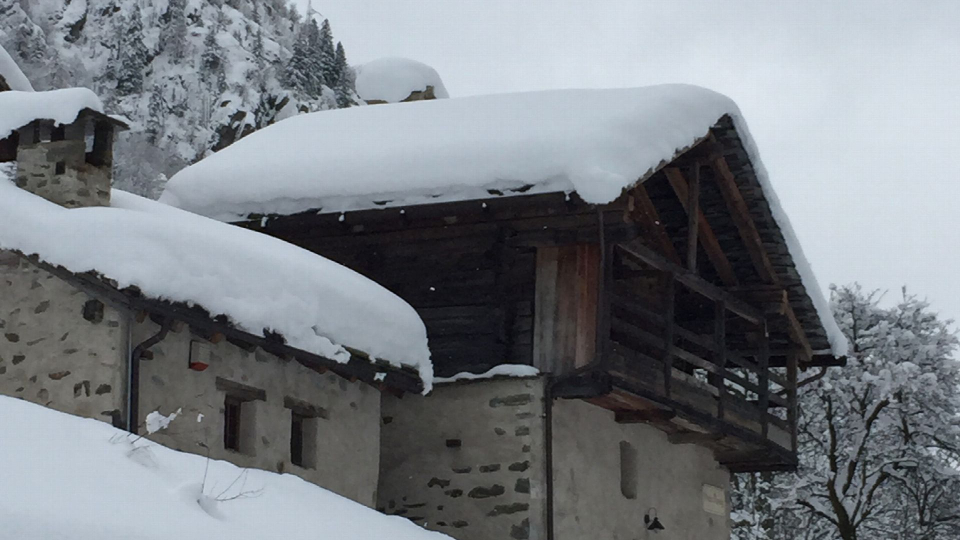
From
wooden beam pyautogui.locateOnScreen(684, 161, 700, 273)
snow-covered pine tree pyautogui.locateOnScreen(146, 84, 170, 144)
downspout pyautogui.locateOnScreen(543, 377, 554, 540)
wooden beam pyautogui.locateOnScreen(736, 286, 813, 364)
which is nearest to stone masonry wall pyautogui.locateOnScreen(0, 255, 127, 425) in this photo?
downspout pyautogui.locateOnScreen(543, 377, 554, 540)

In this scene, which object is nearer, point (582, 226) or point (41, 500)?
point (41, 500)

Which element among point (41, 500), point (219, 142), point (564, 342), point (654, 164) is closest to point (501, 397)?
point (564, 342)

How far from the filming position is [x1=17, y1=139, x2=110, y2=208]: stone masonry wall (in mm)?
10945

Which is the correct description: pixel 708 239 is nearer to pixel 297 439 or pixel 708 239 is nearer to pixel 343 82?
pixel 297 439

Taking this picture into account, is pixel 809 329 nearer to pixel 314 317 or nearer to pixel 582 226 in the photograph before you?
pixel 582 226

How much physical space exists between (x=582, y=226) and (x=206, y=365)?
4.04 m

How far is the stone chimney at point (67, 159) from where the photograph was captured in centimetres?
1096

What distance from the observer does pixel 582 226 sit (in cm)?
1355

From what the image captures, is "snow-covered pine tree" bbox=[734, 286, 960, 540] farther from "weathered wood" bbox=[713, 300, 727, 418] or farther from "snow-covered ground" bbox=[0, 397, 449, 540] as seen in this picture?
"snow-covered ground" bbox=[0, 397, 449, 540]

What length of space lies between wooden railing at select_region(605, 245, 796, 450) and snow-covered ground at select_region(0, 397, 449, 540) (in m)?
5.40

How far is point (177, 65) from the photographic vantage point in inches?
2739

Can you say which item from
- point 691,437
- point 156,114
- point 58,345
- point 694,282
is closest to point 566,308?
point 694,282

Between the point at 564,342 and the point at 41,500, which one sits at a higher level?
the point at 564,342

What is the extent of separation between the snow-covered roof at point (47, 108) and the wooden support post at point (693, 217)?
246 inches
